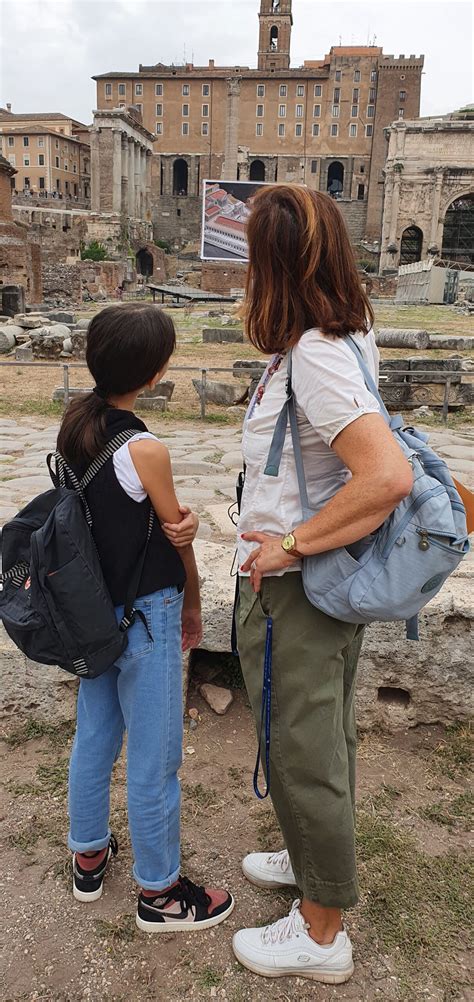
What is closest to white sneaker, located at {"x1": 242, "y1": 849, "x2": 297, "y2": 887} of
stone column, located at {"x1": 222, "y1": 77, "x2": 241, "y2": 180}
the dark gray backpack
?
the dark gray backpack

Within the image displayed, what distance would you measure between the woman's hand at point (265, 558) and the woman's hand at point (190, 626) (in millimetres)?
475

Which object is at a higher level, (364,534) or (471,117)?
(471,117)

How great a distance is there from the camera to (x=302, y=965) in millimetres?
1877

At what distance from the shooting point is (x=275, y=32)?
258ft

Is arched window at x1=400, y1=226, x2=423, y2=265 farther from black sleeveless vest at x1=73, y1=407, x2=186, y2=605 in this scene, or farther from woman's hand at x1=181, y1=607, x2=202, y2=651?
black sleeveless vest at x1=73, y1=407, x2=186, y2=605

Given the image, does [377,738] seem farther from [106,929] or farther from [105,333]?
[105,333]

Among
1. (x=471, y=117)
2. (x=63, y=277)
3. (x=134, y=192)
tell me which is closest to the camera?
(x=63, y=277)

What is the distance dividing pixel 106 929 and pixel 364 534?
4.29 ft

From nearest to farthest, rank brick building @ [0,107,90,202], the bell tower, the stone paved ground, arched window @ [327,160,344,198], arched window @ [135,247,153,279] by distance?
the stone paved ground
arched window @ [135,247,153,279]
arched window @ [327,160,344,198]
brick building @ [0,107,90,202]
the bell tower

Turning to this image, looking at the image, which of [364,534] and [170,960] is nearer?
[364,534]

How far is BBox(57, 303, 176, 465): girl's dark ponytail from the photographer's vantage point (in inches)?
71.8

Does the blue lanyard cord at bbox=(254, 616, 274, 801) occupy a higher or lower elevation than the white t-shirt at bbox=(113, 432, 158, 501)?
lower

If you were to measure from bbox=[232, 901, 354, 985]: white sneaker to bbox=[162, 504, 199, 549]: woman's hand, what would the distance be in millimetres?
1032

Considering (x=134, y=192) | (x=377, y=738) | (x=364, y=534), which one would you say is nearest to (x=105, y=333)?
(x=364, y=534)
